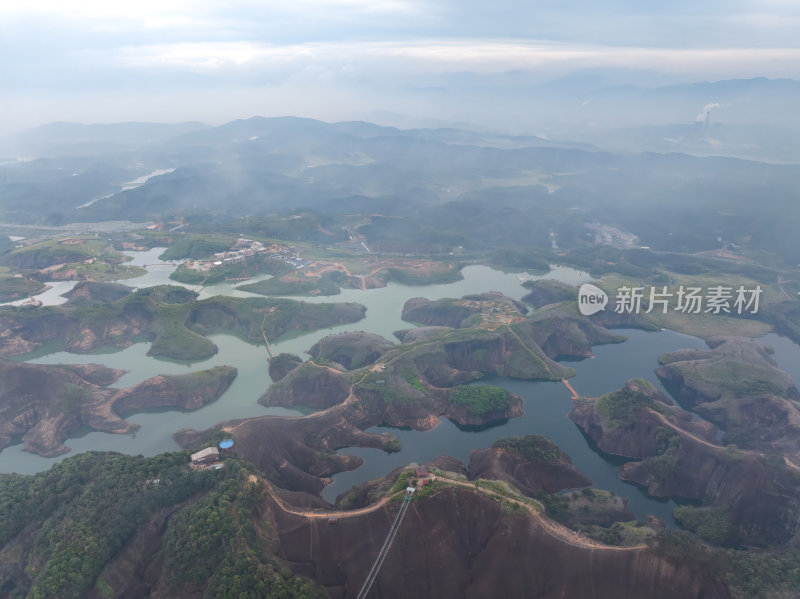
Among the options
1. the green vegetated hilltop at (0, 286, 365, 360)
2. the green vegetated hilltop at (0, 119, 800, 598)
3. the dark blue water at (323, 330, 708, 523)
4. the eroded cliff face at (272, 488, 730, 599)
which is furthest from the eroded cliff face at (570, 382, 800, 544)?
the green vegetated hilltop at (0, 286, 365, 360)

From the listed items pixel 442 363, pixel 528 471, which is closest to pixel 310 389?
pixel 442 363

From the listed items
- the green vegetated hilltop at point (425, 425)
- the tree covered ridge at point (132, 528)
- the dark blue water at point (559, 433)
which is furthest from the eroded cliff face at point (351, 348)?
the tree covered ridge at point (132, 528)

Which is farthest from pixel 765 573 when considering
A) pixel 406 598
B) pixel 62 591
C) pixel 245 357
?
pixel 245 357

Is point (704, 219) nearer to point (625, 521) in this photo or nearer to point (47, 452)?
point (625, 521)

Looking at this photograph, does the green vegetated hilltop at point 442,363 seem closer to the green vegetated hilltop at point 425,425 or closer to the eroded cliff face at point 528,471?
the green vegetated hilltop at point 425,425

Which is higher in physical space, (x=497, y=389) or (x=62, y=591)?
(x=62, y=591)

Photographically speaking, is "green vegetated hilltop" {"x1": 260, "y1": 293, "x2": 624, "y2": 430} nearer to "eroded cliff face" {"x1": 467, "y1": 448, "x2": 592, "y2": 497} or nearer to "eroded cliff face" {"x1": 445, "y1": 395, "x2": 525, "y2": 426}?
"eroded cliff face" {"x1": 445, "y1": 395, "x2": 525, "y2": 426}
